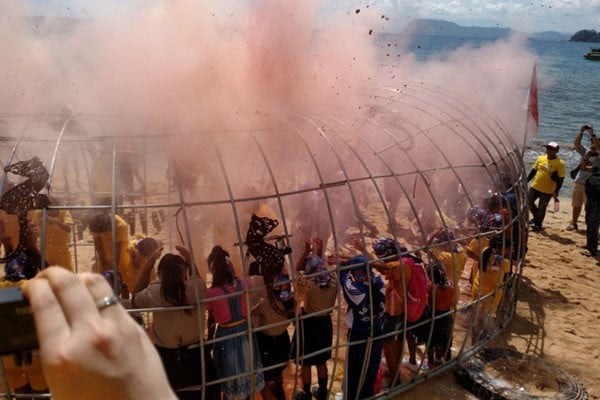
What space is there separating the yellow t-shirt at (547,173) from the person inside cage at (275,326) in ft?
25.8

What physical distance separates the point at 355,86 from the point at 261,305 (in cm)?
425

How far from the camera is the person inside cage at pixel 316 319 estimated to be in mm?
4953

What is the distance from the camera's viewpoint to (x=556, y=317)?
770cm

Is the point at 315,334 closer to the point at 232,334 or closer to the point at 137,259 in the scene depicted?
the point at 232,334

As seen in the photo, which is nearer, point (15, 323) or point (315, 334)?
point (15, 323)

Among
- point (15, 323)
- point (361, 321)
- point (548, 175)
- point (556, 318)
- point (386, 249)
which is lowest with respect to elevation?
point (556, 318)

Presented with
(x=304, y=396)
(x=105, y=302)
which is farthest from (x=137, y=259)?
(x=105, y=302)

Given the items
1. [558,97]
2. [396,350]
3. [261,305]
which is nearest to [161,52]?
[261,305]

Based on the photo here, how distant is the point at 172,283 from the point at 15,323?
114 inches

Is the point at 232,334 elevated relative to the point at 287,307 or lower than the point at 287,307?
lower

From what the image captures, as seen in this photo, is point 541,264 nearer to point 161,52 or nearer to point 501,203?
point 501,203

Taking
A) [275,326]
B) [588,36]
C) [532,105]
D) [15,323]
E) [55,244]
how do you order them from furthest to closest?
1. [588,36]
2. [532,105]
3. [55,244]
4. [275,326]
5. [15,323]

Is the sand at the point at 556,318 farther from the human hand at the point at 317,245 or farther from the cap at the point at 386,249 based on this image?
the cap at the point at 386,249

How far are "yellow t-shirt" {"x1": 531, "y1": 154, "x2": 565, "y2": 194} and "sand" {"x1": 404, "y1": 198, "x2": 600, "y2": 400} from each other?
118 cm
